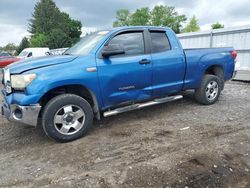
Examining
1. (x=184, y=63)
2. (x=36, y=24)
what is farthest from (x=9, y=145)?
(x=36, y=24)

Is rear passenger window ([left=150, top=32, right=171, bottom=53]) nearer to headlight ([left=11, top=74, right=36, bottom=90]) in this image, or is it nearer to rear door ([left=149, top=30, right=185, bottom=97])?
rear door ([left=149, top=30, right=185, bottom=97])

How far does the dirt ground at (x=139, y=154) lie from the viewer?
120 inches

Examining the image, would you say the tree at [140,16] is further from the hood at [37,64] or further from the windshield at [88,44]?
the hood at [37,64]

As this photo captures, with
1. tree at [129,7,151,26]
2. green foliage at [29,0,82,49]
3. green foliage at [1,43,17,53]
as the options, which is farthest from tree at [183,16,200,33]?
green foliage at [1,43,17,53]

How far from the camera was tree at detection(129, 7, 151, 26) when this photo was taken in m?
67.8

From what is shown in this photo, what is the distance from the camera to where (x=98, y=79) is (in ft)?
14.3

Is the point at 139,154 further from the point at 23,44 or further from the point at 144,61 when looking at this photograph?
the point at 23,44

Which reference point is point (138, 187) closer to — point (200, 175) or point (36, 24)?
point (200, 175)

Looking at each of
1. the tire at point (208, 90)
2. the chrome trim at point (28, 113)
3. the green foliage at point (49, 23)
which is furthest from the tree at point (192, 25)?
the chrome trim at point (28, 113)

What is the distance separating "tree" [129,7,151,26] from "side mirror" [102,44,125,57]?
65.3 metres

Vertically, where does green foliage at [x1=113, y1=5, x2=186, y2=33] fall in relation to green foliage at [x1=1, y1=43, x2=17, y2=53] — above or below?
above

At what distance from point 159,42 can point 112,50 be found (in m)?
1.32

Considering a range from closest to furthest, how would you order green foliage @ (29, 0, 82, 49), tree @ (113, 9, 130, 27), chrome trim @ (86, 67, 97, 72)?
chrome trim @ (86, 67, 97, 72), green foliage @ (29, 0, 82, 49), tree @ (113, 9, 130, 27)

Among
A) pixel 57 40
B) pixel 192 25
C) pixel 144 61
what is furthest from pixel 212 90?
pixel 192 25
